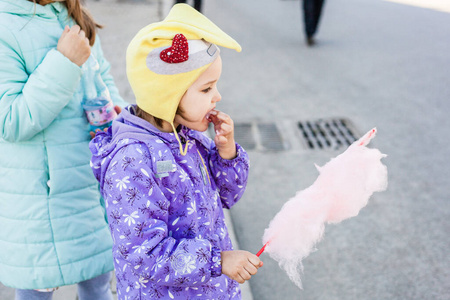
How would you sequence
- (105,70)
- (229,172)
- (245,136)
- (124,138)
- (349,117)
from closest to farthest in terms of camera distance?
1. (124,138)
2. (229,172)
3. (105,70)
4. (245,136)
5. (349,117)

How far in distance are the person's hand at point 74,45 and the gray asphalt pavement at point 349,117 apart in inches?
45.9

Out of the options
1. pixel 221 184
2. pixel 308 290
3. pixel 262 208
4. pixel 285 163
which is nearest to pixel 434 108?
pixel 285 163

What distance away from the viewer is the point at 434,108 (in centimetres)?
558

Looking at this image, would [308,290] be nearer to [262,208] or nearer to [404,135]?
[262,208]

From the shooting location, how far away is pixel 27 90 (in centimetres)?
181

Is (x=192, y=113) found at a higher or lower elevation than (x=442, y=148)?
higher

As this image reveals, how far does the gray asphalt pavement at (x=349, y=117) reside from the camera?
10.4 feet

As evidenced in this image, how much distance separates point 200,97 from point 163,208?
427 mm

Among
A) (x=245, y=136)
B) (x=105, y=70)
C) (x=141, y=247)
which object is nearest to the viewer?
(x=141, y=247)

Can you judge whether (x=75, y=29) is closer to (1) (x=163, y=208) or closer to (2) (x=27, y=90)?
(2) (x=27, y=90)

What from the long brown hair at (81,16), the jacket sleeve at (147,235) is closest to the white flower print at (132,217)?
the jacket sleeve at (147,235)

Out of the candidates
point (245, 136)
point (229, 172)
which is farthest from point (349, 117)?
point (229, 172)

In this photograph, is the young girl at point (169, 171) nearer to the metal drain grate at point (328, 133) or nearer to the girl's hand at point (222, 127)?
the girl's hand at point (222, 127)

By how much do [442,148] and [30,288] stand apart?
4185mm
